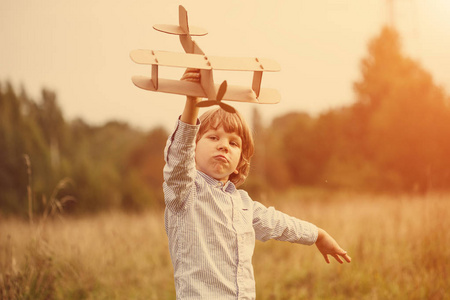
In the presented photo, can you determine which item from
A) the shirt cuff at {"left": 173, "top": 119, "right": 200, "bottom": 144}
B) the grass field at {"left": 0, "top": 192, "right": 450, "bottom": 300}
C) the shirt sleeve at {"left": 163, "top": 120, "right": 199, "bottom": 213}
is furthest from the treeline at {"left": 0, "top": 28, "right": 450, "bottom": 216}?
the shirt cuff at {"left": 173, "top": 119, "right": 200, "bottom": 144}

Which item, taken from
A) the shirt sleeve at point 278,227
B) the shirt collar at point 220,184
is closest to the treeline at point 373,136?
the shirt sleeve at point 278,227

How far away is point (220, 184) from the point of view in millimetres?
2119

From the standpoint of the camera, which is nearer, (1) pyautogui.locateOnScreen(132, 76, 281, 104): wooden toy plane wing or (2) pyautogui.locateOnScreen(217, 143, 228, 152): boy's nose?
(1) pyautogui.locateOnScreen(132, 76, 281, 104): wooden toy plane wing

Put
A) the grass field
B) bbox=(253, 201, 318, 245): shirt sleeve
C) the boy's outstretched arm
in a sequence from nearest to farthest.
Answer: the boy's outstretched arm
bbox=(253, 201, 318, 245): shirt sleeve
the grass field

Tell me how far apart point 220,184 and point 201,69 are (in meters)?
0.53

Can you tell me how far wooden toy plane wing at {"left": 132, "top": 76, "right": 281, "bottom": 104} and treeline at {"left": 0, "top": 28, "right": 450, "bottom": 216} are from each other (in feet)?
30.5

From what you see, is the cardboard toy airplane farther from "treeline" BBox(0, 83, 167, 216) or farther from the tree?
the tree

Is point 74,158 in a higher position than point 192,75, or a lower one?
lower

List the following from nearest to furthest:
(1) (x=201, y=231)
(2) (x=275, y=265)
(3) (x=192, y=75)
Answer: (3) (x=192, y=75)
(1) (x=201, y=231)
(2) (x=275, y=265)

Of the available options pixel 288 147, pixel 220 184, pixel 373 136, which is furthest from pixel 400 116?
pixel 220 184

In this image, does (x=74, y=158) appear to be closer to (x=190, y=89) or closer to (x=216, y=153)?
(x=216, y=153)

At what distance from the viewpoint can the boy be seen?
1.87 m

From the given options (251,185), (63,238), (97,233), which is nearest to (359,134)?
(251,185)

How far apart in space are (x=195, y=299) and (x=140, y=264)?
3798 millimetres
